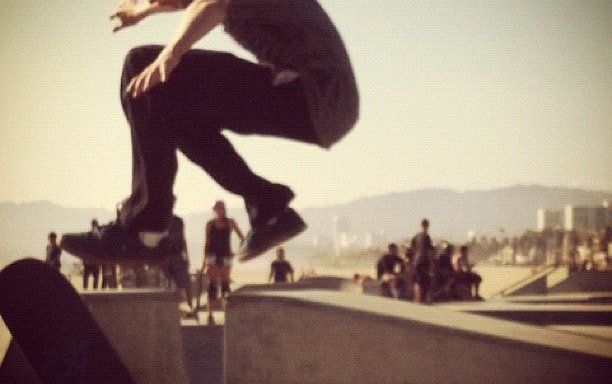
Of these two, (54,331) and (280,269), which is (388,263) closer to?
(280,269)

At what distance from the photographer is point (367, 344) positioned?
146 inches

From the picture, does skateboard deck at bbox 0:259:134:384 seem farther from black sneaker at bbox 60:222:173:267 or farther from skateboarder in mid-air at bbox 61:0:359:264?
skateboarder in mid-air at bbox 61:0:359:264

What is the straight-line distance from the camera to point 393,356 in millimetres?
3672

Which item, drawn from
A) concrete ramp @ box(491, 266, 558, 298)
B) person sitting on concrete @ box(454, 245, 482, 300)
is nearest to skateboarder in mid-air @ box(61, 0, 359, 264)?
person sitting on concrete @ box(454, 245, 482, 300)

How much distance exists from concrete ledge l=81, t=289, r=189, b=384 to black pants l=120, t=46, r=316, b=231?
1.14 m

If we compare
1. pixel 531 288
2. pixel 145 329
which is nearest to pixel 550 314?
pixel 145 329

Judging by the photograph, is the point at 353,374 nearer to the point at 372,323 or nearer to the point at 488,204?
the point at 372,323

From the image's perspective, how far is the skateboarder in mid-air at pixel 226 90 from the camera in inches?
110

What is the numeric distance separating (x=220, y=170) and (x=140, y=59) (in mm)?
497

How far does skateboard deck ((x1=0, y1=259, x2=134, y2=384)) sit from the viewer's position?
3.56 metres

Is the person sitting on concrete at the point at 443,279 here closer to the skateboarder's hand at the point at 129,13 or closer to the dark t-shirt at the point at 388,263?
the dark t-shirt at the point at 388,263

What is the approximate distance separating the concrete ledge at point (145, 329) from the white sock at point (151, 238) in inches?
39.7

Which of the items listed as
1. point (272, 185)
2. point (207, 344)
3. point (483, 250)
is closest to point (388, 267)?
point (207, 344)

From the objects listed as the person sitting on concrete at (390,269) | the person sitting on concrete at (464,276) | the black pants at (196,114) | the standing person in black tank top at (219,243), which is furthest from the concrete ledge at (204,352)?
the person sitting on concrete at (464,276)
